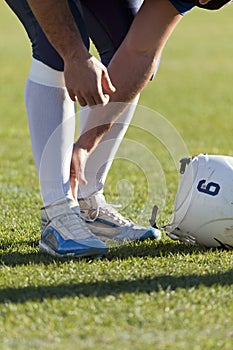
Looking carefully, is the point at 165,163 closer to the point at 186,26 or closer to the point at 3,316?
the point at 3,316

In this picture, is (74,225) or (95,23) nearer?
(74,225)

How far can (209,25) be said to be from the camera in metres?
25.4

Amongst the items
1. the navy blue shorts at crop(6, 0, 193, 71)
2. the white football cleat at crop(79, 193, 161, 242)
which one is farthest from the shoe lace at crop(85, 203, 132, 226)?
the navy blue shorts at crop(6, 0, 193, 71)

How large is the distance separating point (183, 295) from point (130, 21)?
5.06 ft

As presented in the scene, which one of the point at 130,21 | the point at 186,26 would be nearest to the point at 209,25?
the point at 186,26

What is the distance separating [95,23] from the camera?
387 cm

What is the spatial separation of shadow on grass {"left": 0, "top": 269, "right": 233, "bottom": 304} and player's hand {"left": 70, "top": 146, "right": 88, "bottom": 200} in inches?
33.1

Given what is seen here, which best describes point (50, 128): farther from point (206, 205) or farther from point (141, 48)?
point (206, 205)

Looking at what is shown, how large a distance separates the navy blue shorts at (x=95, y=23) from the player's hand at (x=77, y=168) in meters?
0.43

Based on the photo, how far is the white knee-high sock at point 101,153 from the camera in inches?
157

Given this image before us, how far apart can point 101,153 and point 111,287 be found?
1137 millimetres

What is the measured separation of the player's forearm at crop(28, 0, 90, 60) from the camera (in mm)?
3248

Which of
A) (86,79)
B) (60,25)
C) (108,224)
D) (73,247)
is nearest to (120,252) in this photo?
(73,247)

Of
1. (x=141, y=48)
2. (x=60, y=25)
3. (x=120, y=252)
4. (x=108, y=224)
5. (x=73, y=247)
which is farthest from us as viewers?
(x=108, y=224)
